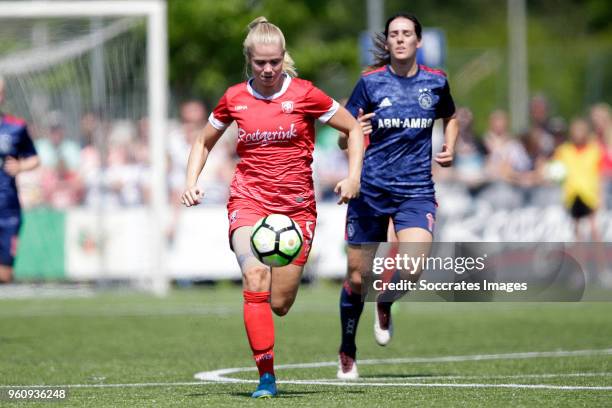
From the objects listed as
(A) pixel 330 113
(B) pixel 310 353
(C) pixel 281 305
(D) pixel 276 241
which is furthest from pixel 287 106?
(B) pixel 310 353

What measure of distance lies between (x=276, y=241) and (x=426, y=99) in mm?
2325

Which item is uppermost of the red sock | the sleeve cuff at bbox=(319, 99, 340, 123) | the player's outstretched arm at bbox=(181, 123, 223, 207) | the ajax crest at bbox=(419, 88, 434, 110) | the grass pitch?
the ajax crest at bbox=(419, 88, 434, 110)

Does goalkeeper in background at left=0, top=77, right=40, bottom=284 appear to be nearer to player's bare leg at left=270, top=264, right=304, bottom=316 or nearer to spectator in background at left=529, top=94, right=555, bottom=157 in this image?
player's bare leg at left=270, top=264, right=304, bottom=316

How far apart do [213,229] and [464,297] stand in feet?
35.4

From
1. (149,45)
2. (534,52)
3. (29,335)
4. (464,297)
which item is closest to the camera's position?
(464,297)

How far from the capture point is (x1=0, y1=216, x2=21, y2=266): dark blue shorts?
13297mm

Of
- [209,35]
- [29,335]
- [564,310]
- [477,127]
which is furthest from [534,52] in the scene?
[29,335]

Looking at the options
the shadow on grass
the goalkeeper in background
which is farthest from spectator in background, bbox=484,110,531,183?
the shadow on grass

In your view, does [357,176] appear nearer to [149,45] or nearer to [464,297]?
[464,297]

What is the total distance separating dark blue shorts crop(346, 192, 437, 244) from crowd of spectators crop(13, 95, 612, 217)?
1041 centimetres

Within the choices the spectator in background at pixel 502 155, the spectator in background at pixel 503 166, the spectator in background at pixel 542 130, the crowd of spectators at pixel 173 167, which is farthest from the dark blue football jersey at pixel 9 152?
the spectator in background at pixel 542 130

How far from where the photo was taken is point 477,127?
39.3 metres

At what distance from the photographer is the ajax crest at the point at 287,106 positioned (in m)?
8.44

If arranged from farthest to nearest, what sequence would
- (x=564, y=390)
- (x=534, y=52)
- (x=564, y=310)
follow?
(x=534, y=52)
(x=564, y=310)
(x=564, y=390)
